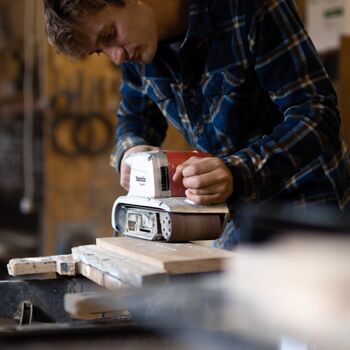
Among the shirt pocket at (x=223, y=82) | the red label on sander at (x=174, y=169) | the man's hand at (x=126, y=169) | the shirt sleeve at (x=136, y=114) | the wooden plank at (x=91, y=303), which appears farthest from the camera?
the shirt sleeve at (x=136, y=114)

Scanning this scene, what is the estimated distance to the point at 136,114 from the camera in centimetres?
205

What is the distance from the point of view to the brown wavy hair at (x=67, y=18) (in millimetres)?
1494

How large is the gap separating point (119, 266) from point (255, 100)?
2.14 ft

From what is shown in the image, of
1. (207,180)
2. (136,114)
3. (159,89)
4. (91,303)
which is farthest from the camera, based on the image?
(136,114)

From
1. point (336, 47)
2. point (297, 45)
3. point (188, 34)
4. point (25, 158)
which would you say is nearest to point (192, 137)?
point (188, 34)

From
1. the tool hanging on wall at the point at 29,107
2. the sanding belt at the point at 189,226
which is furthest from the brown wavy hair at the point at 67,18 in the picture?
the tool hanging on wall at the point at 29,107

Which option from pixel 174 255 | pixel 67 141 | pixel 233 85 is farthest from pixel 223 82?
pixel 67 141

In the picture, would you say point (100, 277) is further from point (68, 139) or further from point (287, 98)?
point (68, 139)

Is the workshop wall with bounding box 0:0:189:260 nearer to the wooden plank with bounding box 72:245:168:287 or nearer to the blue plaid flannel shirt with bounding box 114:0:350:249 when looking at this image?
the blue plaid flannel shirt with bounding box 114:0:350:249

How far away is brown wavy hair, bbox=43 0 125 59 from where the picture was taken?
1494 millimetres

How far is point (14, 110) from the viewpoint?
14.3 feet

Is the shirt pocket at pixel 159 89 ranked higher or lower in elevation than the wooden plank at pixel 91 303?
higher

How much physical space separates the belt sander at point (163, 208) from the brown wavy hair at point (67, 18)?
12.7 inches

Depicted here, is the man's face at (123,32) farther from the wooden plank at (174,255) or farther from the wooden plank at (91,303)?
the wooden plank at (91,303)
